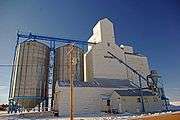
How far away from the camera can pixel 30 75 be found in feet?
111

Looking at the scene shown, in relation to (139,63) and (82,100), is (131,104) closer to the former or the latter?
(82,100)

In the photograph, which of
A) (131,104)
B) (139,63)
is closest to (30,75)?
(131,104)

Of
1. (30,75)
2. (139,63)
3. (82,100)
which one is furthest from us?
(139,63)

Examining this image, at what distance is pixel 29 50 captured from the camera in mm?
35969

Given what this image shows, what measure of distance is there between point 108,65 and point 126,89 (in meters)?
6.73

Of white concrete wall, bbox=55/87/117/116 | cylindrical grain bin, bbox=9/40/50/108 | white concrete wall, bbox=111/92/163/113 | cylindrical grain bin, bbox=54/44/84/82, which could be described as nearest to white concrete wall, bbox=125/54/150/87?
white concrete wall, bbox=111/92/163/113

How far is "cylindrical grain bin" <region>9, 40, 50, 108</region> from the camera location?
32.6 m

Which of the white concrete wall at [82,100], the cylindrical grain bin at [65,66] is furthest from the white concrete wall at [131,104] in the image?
the cylindrical grain bin at [65,66]

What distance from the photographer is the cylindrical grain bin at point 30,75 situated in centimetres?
3262

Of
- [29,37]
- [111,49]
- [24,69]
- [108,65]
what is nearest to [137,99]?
[108,65]

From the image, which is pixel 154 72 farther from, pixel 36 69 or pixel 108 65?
pixel 36 69

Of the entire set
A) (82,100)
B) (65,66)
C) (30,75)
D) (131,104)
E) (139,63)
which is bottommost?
(131,104)

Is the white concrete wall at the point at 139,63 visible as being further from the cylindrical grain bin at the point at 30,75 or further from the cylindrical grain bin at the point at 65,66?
the cylindrical grain bin at the point at 30,75

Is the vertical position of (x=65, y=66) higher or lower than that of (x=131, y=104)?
higher
